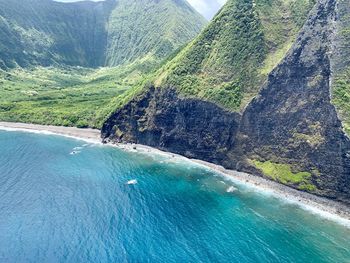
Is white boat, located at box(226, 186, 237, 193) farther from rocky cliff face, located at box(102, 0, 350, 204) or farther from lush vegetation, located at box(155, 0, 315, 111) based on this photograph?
lush vegetation, located at box(155, 0, 315, 111)

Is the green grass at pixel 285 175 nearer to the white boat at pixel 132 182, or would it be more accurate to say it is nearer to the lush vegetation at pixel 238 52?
the lush vegetation at pixel 238 52

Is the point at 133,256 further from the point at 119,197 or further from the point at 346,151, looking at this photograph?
the point at 346,151

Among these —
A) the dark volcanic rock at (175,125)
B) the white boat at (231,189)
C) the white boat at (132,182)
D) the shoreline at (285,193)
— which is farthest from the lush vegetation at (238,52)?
the white boat at (132,182)

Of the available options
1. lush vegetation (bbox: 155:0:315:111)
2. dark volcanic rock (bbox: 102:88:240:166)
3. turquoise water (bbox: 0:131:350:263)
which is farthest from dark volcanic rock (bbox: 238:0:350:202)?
turquoise water (bbox: 0:131:350:263)

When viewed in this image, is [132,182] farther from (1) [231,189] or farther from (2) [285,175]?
(2) [285,175]

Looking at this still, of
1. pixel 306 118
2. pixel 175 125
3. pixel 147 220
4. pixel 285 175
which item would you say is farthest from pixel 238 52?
pixel 147 220

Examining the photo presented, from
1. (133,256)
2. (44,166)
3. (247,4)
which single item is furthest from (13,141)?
(247,4)

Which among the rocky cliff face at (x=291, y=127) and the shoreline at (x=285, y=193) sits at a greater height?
the rocky cliff face at (x=291, y=127)
